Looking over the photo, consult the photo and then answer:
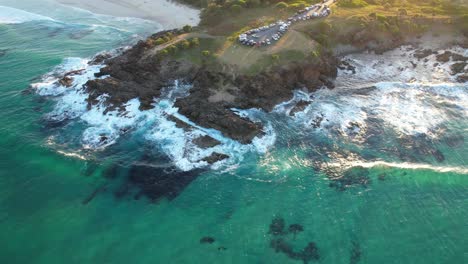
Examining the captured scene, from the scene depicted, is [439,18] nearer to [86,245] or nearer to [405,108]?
[405,108]

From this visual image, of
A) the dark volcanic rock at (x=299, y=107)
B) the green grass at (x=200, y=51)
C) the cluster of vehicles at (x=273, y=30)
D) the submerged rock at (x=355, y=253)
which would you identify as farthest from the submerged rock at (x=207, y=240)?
the cluster of vehicles at (x=273, y=30)

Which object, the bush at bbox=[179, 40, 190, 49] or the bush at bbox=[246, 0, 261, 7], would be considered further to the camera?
the bush at bbox=[246, 0, 261, 7]

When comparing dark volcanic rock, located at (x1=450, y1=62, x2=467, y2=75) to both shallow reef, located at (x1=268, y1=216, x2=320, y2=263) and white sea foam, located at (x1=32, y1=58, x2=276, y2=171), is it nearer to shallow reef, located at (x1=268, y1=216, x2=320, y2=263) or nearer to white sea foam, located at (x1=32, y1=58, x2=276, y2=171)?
white sea foam, located at (x1=32, y1=58, x2=276, y2=171)

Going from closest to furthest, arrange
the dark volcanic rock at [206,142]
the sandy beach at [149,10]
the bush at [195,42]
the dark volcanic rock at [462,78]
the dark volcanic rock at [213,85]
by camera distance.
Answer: the dark volcanic rock at [206,142], the dark volcanic rock at [213,85], the dark volcanic rock at [462,78], the bush at [195,42], the sandy beach at [149,10]

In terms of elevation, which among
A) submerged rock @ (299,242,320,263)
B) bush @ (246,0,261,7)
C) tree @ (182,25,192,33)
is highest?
bush @ (246,0,261,7)

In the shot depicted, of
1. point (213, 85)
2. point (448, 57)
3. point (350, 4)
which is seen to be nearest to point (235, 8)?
point (350, 4)

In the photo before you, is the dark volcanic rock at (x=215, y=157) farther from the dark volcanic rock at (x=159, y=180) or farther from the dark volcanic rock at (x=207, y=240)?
the dark volcanic rock at (x=207, y=240)

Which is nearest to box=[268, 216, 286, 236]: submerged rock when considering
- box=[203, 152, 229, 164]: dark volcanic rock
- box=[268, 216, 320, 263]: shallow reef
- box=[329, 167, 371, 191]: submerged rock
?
box=[268, 216, 320, 263]: shallow reef
